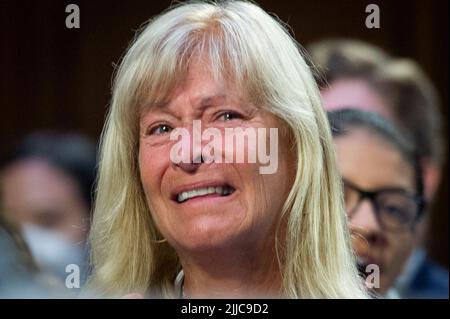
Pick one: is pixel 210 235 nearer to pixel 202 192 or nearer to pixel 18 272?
pixel 202 192

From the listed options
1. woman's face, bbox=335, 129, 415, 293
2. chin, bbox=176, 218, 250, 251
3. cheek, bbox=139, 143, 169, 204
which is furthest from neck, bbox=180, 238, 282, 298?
woman's face, bbox=335, 129, 415, 293

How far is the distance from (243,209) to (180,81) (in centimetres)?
22

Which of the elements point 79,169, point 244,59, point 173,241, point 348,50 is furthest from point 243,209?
point 348,50

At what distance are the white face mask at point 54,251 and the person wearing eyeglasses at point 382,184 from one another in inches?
20.0

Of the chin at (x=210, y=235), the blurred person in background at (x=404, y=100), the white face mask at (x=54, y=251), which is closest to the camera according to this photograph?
the chin at (x=210, y=235)

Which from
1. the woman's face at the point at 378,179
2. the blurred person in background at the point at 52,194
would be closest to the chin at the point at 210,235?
the blurred person in background at the point at 52,194

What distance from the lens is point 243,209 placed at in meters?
1.32

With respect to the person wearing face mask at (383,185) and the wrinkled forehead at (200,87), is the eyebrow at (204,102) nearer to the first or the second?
the wrinkled forehead at (200,87)

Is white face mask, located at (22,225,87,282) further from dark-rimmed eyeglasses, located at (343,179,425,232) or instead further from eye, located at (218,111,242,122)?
dark-rimmed eyeglasses, located at (343,179,425,232)

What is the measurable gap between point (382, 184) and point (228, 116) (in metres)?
0.50

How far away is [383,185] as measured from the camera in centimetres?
174

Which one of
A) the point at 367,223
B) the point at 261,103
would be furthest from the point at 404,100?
the point at 261,103

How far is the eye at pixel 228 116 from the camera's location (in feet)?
4.45

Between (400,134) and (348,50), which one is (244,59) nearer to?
(348,50)
